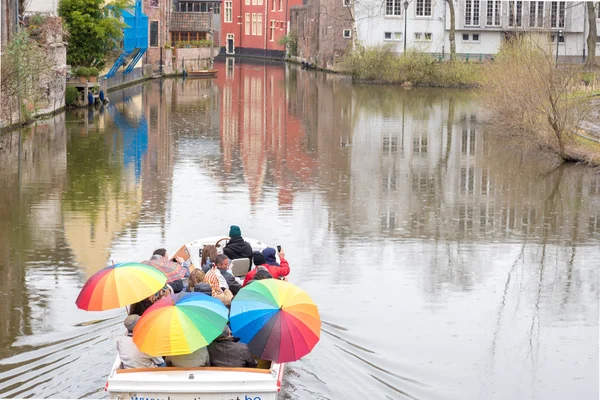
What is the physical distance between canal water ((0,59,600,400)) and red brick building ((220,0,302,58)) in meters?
61.0

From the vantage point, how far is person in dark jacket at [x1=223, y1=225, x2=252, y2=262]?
1451cm

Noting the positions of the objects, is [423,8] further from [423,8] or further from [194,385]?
[194,385]

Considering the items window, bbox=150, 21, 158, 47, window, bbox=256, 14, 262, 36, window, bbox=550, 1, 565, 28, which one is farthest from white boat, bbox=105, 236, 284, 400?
window, bbox=256, 14, 262, 36

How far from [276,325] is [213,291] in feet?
6.67

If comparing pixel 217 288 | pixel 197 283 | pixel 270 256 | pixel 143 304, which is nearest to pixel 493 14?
pixel 270 256

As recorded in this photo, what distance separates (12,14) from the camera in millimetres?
36031

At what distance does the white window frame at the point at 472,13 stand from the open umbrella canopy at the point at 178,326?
2426 inches

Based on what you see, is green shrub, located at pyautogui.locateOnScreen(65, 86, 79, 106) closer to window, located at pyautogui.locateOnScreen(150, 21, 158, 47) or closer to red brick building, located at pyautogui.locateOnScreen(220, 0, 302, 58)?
window, located at pyautogui.locateOnScreen(150, 21, 158, 47)

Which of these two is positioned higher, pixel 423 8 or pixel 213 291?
pixel 423 8

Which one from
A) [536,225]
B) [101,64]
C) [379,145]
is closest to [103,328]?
[536,225]

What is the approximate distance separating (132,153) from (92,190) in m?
6.49

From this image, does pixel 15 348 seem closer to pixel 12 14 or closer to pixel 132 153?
pixel 132 153

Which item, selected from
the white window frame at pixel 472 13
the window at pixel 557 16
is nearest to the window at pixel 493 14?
the white window frame at pixel 472 13

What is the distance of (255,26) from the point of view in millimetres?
103375
